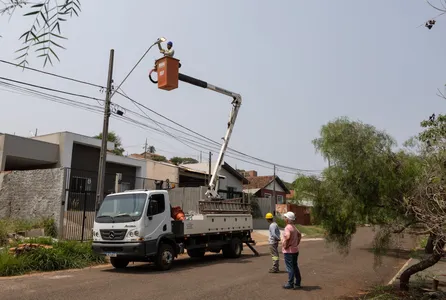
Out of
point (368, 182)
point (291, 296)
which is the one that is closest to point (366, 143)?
point (368, 182)

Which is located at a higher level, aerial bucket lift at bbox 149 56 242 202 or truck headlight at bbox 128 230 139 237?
aerial bucket lift at bbox 149 56 242 202

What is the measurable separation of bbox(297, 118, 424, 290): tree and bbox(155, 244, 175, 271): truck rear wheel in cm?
542

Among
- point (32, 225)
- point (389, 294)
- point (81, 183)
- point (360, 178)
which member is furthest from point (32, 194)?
point (389, 294)

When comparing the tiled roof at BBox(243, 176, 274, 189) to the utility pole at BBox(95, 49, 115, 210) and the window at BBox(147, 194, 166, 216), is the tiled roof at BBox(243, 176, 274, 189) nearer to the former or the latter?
the utility pole at BBox(95, 49, 115, 210)

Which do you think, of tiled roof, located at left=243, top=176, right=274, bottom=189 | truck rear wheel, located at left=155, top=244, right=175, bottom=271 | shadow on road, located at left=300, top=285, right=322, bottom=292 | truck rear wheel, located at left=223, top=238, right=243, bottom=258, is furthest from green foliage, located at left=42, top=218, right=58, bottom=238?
tiled roof, located at left=243, top=176, right=274, bottom=189

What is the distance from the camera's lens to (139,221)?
1177 cm

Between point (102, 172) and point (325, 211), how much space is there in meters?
9.17

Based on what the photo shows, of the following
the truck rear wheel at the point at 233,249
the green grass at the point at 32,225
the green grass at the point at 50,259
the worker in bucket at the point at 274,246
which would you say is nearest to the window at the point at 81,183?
the green grass at the point at 32,225

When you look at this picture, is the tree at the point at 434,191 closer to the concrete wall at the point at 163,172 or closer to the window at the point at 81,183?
the window at the point at 81,183

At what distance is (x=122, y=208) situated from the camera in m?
12.4

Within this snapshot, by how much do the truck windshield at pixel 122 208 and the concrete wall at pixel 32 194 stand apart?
16.2 ft

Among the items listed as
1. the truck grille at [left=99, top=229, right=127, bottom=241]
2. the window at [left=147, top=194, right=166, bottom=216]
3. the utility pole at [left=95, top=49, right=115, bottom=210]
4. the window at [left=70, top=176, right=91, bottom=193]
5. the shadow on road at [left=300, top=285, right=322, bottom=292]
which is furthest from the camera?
the window at [left=70, top=176, right=91, bottom=193]

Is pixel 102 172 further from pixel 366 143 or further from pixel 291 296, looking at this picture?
pixel 366 143

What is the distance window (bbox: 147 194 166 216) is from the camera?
12.2 m
